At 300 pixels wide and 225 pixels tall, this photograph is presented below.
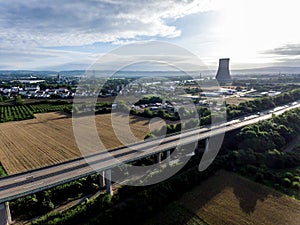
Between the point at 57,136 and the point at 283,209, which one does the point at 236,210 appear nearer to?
the point at 283,209

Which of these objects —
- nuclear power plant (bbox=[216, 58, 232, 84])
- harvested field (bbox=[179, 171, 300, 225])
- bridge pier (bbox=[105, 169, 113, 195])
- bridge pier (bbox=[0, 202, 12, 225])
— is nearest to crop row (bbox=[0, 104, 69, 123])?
bridge pier (bbox=[0, 202, 12, 225])

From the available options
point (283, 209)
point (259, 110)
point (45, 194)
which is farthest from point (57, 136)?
point (259, 110)

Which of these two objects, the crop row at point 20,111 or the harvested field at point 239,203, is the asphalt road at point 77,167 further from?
the crop row at point 20,111

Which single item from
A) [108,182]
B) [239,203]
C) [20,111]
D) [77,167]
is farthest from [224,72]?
[77,167]

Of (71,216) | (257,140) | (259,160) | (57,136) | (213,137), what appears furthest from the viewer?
(57,136)

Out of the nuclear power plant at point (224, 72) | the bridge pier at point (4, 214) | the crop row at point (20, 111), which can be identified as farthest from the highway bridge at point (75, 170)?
the nuclear power plant at point (224, 72)

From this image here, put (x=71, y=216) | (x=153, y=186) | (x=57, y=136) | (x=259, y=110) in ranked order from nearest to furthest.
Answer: (x=71, y=216), (x=153, y=186), (x=57, y=136), (x=259, y=110)

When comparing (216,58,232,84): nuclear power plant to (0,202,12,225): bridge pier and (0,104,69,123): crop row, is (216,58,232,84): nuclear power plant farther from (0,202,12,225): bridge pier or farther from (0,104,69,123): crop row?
(0,202,12,225): bridge pier

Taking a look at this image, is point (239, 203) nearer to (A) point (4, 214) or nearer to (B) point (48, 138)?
(A) point (4, 214)
